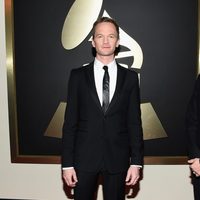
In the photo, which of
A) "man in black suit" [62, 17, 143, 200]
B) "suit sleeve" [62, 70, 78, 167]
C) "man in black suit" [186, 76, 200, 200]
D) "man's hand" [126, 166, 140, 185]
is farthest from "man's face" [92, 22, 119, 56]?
"man's hand" [126, 166, 140, 185]

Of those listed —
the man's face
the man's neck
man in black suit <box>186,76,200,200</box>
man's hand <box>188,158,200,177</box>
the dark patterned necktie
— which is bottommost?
man's hand <box>188,158,200,177</box>

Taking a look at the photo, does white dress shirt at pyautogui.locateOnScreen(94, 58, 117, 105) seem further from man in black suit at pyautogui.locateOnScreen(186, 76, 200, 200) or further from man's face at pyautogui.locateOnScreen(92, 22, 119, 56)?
man in black suit at pyautogui.locateOnScreen(186, 76, 200, 200)

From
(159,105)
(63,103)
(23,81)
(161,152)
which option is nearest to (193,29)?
(159,105)

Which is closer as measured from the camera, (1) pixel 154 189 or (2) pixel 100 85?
(2) pixel 100 85

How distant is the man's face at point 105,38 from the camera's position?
1807 mm

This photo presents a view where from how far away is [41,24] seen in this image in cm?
264

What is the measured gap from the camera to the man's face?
5.93 feet

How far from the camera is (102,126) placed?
1826mm

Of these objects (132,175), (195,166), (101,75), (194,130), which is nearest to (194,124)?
(194,130)

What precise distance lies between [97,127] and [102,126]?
0.09 ft

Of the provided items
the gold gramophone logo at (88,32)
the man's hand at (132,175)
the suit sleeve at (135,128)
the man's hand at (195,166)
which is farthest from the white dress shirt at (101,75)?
the gold gramophone logo at (88,32)

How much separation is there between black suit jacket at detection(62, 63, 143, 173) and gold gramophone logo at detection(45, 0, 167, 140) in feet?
2.51

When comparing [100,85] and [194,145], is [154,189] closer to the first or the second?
[194,145]

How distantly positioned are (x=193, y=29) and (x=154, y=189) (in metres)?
1.36
